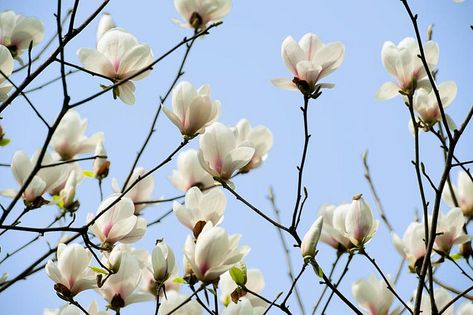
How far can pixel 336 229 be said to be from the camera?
4.87 ft

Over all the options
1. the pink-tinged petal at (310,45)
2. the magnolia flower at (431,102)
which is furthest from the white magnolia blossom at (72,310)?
the magnolia flower at (431,102)

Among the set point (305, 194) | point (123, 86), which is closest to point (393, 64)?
point (305, 194)

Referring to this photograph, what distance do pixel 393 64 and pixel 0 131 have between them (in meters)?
0.90

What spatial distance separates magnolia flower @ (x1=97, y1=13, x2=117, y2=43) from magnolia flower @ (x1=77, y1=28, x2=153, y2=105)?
154 mm

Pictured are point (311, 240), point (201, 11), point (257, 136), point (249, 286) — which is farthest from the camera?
point (257, 136)

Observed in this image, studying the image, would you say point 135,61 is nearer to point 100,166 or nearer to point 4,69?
point 4,69

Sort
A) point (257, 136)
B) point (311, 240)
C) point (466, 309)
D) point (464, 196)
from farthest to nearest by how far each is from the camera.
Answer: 1. point (257, 136)
2. point (464, 196)
3. point (466, 309)
4. point (311, 240)

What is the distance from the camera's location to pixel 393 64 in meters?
1.53

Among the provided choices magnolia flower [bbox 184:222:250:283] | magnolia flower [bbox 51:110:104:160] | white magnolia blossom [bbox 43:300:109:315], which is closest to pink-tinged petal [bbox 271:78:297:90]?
magnolia flower [bbox 184:222:250:283]

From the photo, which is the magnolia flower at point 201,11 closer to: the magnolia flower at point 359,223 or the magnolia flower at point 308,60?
the magnolia flower at point 308,60

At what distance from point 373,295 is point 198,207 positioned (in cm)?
42

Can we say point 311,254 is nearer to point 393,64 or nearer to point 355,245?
point 355,245

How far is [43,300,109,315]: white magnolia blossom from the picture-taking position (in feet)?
4.19

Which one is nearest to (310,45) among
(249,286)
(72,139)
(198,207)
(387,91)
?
(387,91)
